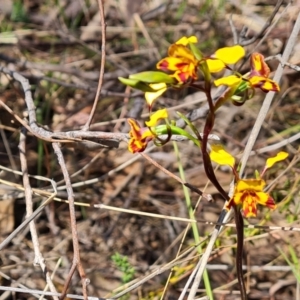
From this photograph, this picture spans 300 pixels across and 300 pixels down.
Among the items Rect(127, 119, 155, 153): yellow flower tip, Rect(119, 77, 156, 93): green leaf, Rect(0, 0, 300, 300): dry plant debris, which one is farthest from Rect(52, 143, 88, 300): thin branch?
Rect(119, 77, 156, 93): green leaf

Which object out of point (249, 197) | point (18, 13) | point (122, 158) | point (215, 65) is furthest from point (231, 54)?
point (18, 13)

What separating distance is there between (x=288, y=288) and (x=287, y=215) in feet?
1.11

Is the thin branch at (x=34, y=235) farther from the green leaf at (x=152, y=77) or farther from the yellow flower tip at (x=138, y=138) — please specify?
the green leaf at (x=152, y=77)

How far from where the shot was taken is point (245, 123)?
2.38 m

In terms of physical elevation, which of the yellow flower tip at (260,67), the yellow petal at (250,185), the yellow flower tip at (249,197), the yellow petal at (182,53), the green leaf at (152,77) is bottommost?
the yellow flower tip at (249,197)

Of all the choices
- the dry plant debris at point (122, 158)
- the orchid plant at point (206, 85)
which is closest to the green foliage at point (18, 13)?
the dry plant debris at point (122, 158)

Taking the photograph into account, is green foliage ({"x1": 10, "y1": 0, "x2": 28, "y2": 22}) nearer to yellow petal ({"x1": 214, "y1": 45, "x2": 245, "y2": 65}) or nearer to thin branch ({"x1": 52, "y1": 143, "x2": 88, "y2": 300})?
thin branch ({"x1": 52, "y1": 143, "x2": 88, "y2": 300})

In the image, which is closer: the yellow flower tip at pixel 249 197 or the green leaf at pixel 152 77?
the green leaf at pixel 152 77

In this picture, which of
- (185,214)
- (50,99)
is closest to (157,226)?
(185,214)

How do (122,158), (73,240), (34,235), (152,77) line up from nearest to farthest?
(152,77)
(73,240)
(34,235)
(122,158)

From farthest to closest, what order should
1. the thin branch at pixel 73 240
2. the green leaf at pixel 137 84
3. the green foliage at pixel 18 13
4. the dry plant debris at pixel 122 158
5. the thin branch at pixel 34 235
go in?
1. the green foliage at pixel 18 13
2. the dry plant debris at pixel 122 158
3. the thin branch at pixel 34 235
4. the thin branch at pixel 73 240
5. the green leaf at pixel 137 84

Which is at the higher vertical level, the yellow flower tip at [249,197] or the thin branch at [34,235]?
the yellow flower tip at [249,197]

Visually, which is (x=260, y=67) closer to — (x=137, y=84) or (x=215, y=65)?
(x=215, y=65)

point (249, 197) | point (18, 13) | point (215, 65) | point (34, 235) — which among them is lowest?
point (34, 235)
